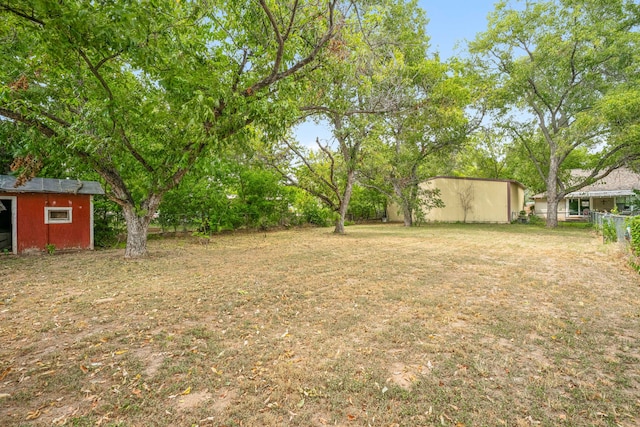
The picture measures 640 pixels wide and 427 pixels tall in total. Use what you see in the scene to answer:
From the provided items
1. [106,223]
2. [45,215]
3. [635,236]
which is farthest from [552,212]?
[45,215]

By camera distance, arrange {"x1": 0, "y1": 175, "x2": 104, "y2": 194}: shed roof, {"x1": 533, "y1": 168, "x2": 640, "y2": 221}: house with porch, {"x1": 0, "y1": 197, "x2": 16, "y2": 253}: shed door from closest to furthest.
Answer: {"x1": 0, "y1": 175, "x2": 104, "y2": 194}: shed roof < {"x1": 0, "y1": 197, "x2": 16, "y2": 253}: shed door < {"x1": 533, "y1": 168, "x2": 640, "y2": 221}: house with porch

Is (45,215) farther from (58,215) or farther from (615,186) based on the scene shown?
(615,186)

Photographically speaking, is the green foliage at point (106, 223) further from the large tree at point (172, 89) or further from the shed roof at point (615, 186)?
the shed roof at point (615, 186)

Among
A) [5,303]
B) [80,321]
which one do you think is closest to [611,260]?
[80,321]

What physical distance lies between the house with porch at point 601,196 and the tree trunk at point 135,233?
81.6ft

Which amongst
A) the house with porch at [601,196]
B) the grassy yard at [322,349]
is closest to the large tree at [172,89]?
the grassy yard at [322,349]

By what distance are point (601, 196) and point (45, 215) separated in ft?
100

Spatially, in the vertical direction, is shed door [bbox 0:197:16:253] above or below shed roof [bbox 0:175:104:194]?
below

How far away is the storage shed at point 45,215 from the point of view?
8352 millimetres

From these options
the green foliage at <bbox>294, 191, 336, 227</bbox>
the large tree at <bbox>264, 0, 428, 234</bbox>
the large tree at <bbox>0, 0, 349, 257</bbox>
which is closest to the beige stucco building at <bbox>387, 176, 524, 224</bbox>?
the green foliage at <bbox>294, 191, 336, 227</bbox>

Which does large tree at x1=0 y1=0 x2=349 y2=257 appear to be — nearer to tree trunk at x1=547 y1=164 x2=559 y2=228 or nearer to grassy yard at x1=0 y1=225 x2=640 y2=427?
grassy yard at x1=0 y1=225 x2=640 y2=427

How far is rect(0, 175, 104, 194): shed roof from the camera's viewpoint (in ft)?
26.9

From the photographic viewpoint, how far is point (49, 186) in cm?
893

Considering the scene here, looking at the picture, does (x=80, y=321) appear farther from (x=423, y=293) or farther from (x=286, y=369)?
(x=423, y=293)
